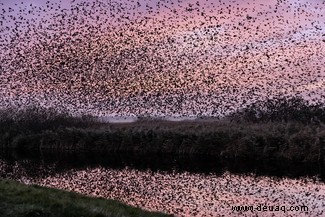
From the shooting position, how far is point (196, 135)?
48469 mm

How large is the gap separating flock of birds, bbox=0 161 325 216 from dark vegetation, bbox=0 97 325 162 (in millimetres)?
8489

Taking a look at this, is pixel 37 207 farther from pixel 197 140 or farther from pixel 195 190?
pixel 197 140

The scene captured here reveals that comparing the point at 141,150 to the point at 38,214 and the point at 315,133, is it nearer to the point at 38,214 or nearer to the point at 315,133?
the point at 315,133

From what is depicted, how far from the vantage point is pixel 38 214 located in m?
11.9

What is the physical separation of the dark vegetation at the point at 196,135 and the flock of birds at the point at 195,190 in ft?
27.9

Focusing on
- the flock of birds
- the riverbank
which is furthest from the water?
the riverbank

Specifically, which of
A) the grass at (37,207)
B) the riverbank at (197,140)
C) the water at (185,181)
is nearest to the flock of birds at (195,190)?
the water at (185,181)

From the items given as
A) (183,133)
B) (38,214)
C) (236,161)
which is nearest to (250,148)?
(236,161)

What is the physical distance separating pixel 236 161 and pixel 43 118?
39.3 m

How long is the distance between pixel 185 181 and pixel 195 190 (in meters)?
4.22

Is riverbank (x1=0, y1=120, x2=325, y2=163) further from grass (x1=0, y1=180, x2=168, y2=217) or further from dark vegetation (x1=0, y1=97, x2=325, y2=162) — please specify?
grass (x1=0, y1=180, x2=168, y2=217)

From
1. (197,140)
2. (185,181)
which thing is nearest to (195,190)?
(185,181)

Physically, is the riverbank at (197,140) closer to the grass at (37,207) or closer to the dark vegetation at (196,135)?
the dark vegetation at (196,135)

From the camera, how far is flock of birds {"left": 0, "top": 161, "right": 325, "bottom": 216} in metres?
21.5
